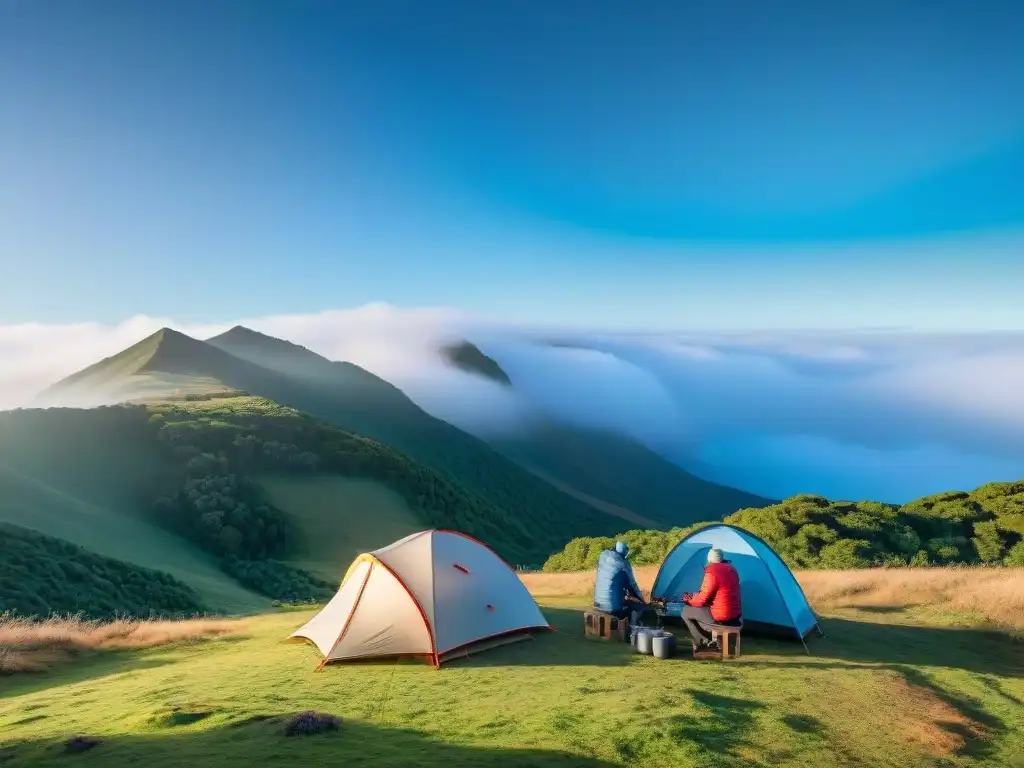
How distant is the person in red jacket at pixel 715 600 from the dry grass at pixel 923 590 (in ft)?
21.7

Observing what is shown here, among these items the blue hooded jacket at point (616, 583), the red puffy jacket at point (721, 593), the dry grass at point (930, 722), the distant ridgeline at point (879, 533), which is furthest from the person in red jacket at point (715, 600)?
the distant ridgeline at point (879, 533)

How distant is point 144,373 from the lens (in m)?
103

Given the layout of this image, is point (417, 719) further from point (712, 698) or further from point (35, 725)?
point (35, 725)

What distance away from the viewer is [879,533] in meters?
31.8

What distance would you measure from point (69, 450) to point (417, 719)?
54123mm

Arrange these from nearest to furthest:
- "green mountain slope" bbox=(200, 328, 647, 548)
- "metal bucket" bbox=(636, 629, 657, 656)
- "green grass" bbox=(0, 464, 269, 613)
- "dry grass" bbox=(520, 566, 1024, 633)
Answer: "metal bucket" bbox=(636, 629, 657, 656)
"dry grass" bbox=(520, 566, 1024, 633)
"green grass" bbox=(0, 464, 269, 613)
"green mountain slope" bbox=(200, 328, 647, 548)

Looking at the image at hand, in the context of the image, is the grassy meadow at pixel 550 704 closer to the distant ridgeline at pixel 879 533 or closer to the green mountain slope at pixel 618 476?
the distant ridgeline at pixel 879 533

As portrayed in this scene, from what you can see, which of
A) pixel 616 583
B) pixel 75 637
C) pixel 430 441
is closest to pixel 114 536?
pixel 75 637

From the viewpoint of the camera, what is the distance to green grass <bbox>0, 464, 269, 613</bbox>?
1254 inches

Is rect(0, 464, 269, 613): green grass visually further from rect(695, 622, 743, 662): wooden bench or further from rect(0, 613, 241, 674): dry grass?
rect(695, 622, 743, 662): wooden bench

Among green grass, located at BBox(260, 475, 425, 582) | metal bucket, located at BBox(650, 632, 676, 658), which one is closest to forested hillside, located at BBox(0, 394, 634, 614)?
green grass, located at BBox(260, 475, 425, 582)

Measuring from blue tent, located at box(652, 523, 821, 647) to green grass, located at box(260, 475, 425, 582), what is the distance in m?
30.1

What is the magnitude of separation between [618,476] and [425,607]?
491ft

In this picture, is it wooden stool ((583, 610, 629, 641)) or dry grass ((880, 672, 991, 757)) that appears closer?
dry grass ((880, 672, 991, 757))
